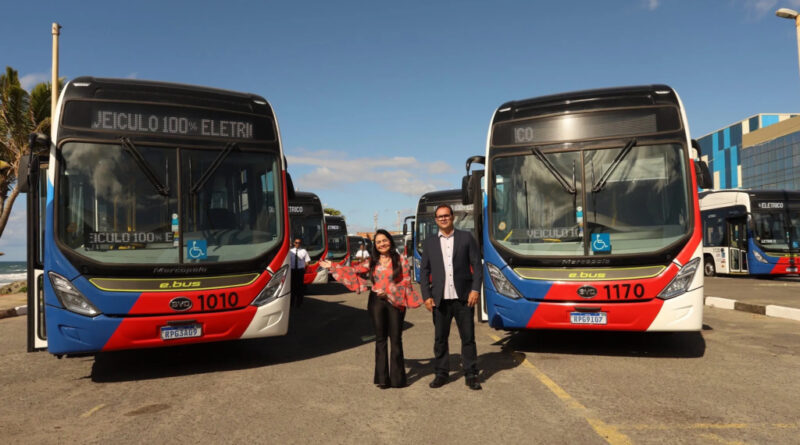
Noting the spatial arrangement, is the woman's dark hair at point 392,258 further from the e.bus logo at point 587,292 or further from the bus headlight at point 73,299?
the bus headlight at point 73,299

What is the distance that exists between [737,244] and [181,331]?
2134 cm

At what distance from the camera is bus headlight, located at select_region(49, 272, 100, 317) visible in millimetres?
6035

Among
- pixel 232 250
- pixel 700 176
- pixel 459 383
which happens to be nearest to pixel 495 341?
pixel 459 383

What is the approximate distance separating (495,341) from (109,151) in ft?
17.9

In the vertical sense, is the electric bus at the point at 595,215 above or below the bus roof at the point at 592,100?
below

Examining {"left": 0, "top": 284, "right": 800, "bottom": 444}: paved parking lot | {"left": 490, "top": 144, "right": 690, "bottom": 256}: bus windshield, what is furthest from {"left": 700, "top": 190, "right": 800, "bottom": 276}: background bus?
{"left": 490, "top": 144, "right": 690, "bottom": 256}: bus windshield

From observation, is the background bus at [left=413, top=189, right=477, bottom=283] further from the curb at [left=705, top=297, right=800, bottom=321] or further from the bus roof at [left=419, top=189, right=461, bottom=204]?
the curb at [left=705, top=297, right=800, bottom=321]

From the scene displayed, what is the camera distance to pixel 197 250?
259 inches

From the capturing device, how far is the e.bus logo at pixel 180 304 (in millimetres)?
6293

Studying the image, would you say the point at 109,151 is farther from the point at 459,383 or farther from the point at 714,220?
the point at 714,220

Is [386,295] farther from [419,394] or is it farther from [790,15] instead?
[790,15]

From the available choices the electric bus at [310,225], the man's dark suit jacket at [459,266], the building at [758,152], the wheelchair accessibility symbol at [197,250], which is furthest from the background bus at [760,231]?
the building at [758,152]

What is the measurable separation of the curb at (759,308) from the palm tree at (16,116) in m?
21.4

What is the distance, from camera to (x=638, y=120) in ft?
24.0
